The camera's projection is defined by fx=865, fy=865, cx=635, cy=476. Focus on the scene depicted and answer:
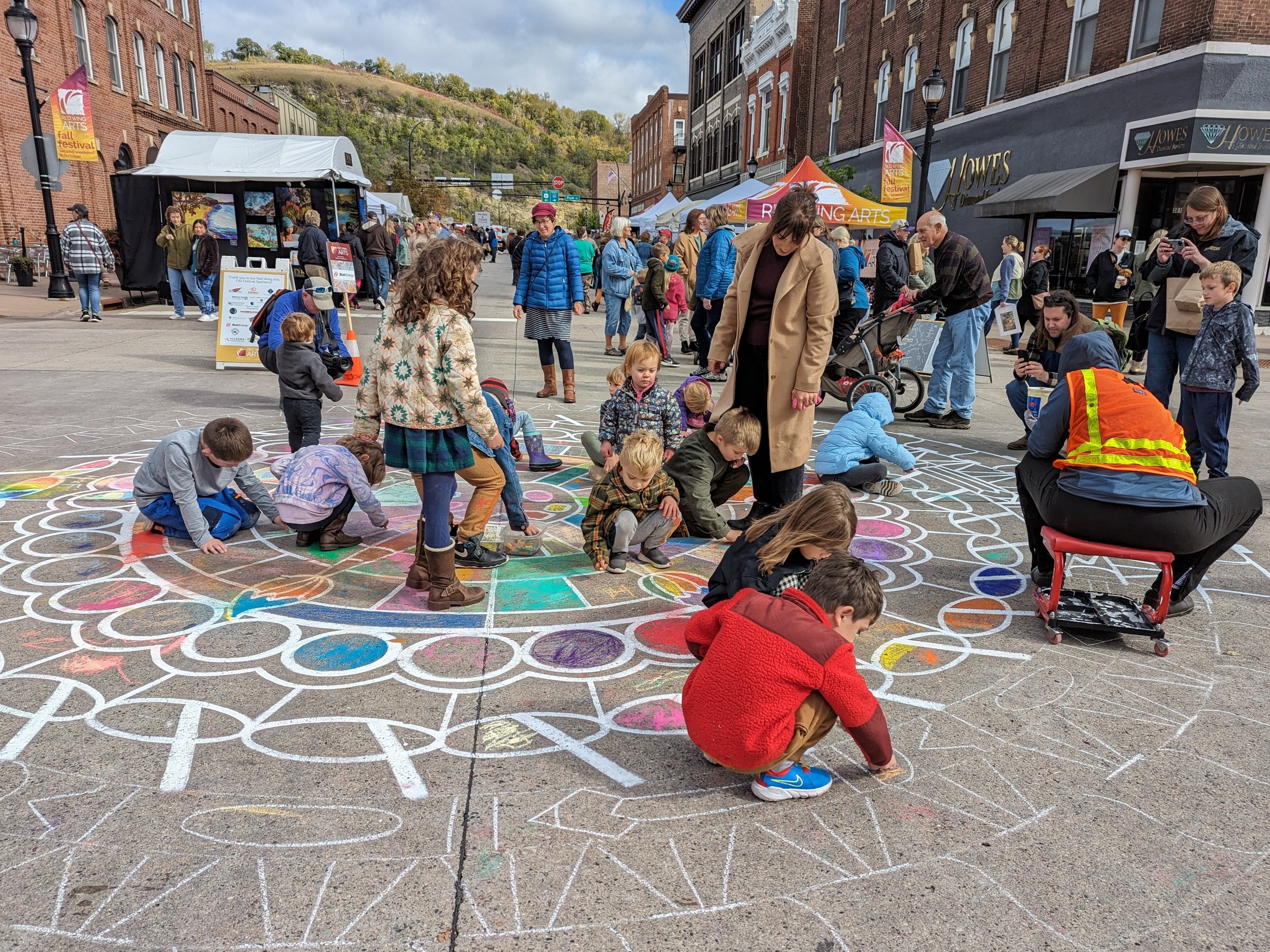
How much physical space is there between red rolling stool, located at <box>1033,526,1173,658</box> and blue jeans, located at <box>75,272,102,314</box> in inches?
613

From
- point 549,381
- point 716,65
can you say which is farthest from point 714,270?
point 716,65

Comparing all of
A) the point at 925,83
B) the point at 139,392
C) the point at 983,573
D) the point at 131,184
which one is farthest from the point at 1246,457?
the point at 131,184

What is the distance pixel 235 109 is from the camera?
40.7 metres

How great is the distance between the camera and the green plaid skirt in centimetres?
378

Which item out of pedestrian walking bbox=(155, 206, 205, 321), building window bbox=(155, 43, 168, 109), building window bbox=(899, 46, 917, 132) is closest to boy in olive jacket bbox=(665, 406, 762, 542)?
pedestrian walking bbox=(155, 206, 205, 321)

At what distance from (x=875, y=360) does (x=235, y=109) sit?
41.3 metres

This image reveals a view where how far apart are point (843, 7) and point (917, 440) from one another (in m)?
27.5

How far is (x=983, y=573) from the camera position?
15.7 ft

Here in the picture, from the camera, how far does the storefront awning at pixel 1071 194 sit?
56.3 ft

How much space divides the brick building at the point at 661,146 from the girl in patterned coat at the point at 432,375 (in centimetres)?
5661

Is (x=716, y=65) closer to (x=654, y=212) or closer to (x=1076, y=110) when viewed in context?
(x=654, y=212)

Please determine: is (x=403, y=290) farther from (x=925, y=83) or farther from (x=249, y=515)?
(x=925, y=83)

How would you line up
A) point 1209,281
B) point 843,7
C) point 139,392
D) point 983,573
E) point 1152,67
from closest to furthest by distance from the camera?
point 983,573 < point 1209,281 < point 139,392 < point 1152,67 < point 843,7

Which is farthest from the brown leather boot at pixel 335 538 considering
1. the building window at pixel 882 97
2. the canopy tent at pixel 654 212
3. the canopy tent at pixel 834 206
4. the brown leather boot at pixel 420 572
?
the building window at pixel 882 97
